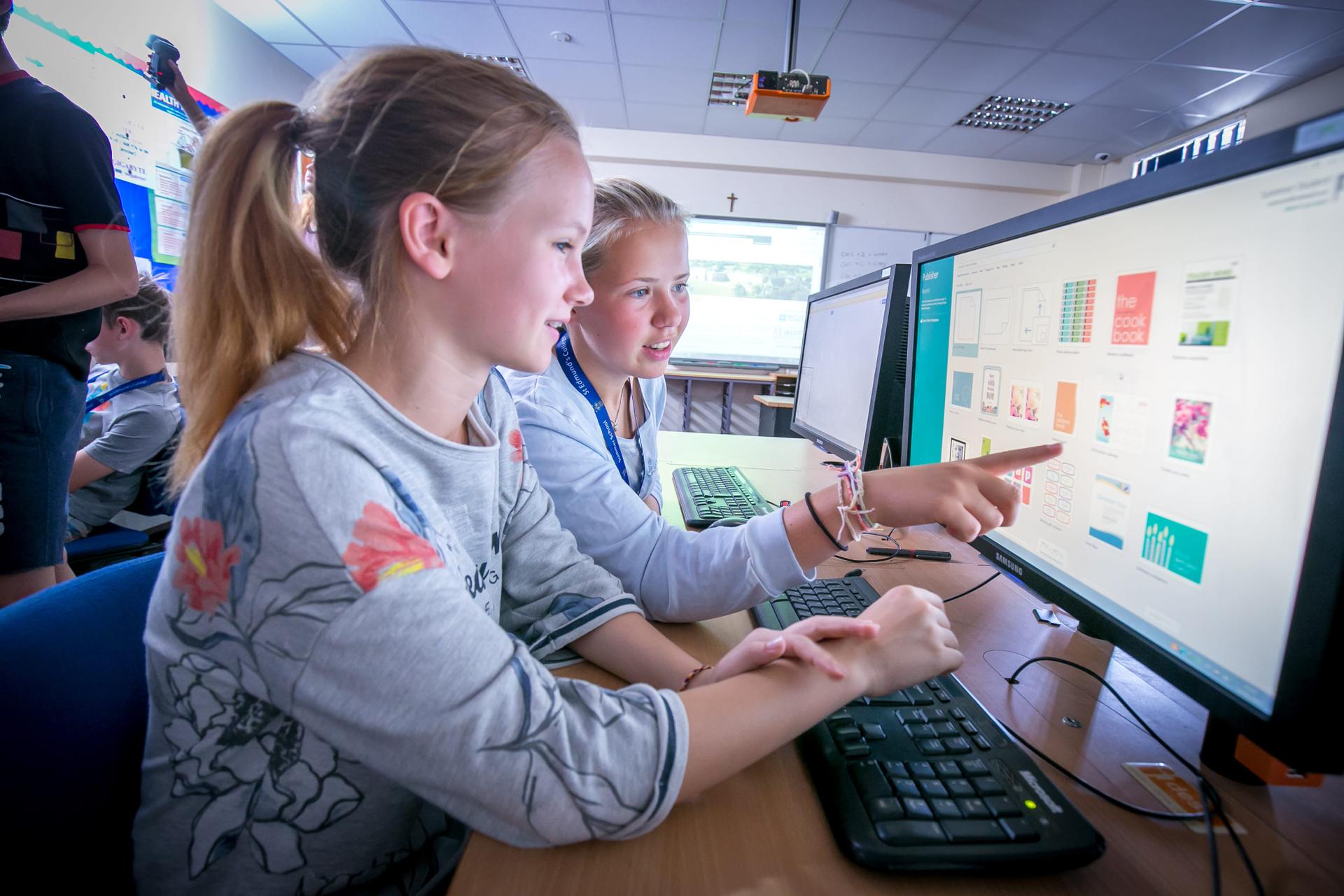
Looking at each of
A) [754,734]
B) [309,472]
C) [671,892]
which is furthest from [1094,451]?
[309,472]

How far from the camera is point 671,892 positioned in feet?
1.30

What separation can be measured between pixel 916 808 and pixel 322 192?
0.73 metres

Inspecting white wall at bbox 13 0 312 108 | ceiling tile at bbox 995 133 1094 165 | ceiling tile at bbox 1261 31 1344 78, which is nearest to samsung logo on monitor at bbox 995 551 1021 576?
white wall at bbox 13 0 312 108

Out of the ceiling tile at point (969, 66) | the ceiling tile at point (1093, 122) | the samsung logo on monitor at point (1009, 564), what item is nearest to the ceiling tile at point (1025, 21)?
the ceiling tile at point (969, 66)

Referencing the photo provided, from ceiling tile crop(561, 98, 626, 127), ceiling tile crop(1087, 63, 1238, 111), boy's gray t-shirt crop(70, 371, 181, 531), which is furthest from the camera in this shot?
ceiling tile crop(561, 98, 626, 127)

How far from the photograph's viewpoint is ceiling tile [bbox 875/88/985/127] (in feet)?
13.5

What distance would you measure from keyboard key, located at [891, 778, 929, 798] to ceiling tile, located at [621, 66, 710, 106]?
4.38 m

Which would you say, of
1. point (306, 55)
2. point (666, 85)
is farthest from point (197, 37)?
point (666, 85)

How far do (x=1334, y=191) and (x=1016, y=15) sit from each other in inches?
143

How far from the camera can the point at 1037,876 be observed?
414 mm

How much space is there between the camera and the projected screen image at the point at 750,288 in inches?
221

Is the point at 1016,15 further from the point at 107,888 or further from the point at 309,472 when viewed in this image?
the point at 107,888

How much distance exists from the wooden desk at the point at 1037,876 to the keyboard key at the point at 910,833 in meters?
0.02

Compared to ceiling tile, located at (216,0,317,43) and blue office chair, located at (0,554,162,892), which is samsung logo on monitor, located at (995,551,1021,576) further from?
ceiling tile, located at (216,0,317,43)
